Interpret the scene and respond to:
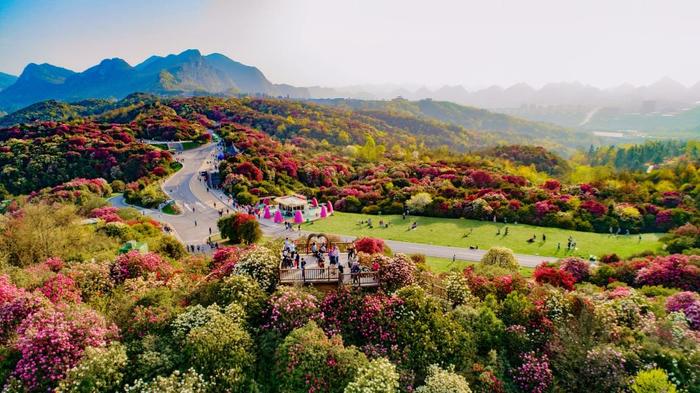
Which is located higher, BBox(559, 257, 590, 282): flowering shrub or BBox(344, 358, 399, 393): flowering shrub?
BBox(344, 358, 399, 393): flowering shrub

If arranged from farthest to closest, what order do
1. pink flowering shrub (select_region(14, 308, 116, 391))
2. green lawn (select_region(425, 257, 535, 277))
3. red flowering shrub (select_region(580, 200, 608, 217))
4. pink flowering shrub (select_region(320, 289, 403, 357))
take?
1. red flowering shrub (select_region(580, 200, 608, 217))
2. green lawn (select_region(425, 257, 535, 277))
3. pink flowering shrub (select_region(320, 289, 403, 357))
4. pink flowering shrub (select_region(14, 308, 116, 391))

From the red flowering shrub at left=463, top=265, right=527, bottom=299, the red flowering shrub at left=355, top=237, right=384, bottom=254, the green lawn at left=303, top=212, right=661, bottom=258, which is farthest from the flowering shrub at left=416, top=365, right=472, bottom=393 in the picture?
the green lawn at left=303, top=212, right=661, bottom=258

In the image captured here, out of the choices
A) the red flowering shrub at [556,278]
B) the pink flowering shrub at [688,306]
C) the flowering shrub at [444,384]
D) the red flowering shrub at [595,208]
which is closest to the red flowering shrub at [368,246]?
the red flowering shrub at [556,278]

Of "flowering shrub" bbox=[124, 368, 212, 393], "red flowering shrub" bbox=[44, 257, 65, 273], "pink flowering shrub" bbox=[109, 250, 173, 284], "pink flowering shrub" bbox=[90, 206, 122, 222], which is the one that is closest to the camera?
"flowering shrub" bbox=[124, 368, 212, 393]

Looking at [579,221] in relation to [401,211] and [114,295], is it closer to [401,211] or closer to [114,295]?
[401,211]

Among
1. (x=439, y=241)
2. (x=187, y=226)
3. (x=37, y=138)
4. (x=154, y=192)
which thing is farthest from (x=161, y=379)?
(x=37, y=138)

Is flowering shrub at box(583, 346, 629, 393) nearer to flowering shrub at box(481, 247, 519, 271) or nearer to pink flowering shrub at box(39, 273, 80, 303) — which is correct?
flowering shrub at box(481, 247, 519, 271)
